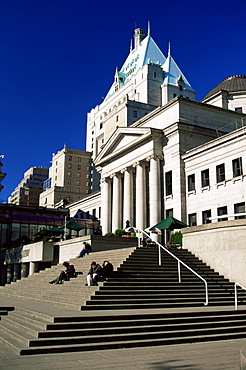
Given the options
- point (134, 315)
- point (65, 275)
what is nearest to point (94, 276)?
point (65, 275)

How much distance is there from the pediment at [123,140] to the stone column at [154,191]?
337 centimetres

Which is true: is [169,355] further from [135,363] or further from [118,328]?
[118,328]

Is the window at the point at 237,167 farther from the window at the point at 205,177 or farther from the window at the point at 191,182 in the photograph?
the window at the point at 191,182

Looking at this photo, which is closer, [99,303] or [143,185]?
[99,303]

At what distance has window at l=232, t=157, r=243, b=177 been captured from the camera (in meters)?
38.1

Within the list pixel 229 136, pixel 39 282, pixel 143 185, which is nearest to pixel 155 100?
pixel 143 185

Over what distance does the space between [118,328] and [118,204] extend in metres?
40.8

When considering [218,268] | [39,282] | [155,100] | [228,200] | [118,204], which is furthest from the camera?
[155,100]

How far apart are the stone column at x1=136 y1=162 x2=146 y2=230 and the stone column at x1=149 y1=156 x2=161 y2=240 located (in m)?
1.76

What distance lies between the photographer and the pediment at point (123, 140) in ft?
160

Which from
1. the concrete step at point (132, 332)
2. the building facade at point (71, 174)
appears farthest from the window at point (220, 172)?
the building facade at point (71, 174)

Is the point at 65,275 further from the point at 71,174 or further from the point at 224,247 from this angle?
the point at 71,174

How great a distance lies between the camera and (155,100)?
108812 millimetres

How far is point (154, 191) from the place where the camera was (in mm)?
46062
